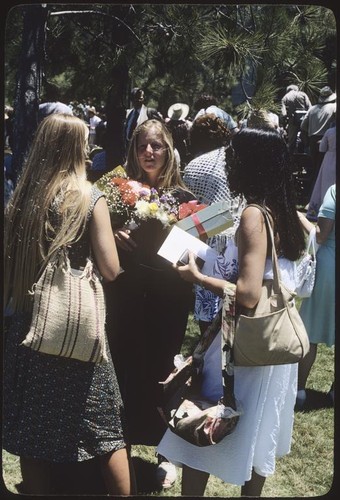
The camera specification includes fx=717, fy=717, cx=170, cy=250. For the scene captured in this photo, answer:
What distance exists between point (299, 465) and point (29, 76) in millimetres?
2706

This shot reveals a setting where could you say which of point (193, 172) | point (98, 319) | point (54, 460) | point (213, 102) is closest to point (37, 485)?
point (54, 460)

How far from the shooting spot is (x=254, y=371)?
2.78 metres

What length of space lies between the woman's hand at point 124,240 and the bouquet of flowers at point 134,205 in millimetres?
29

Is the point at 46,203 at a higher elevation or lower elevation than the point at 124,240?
higher

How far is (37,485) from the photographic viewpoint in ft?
9.31

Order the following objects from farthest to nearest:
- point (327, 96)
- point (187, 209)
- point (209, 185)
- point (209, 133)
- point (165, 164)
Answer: point (327, 96)
point (209, 133)
point (209, 185)
point (165, 164)
point (187, 209)

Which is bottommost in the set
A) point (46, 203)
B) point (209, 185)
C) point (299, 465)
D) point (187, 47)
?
point (299, 465)

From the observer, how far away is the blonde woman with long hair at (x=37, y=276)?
2.69 m

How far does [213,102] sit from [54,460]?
526 centimetres

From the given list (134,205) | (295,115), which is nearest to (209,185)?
(134,205)

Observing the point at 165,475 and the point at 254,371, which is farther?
the point at 165,475

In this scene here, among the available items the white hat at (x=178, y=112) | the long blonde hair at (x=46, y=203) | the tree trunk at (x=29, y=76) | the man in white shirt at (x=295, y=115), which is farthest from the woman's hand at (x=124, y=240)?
the man in white shirt at (x=295, y=115)

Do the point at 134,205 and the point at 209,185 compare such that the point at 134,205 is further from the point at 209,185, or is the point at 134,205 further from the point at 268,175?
the point at 209,185

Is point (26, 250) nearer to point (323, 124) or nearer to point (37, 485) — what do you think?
point (37, 485)
